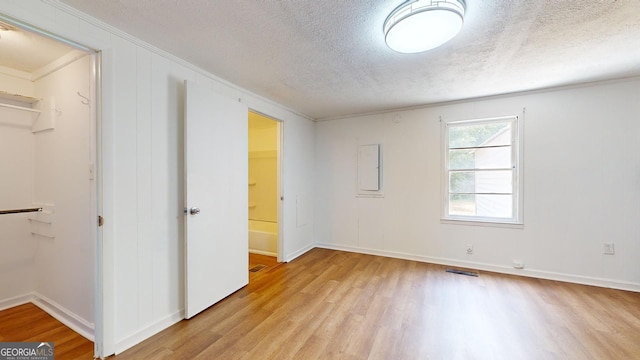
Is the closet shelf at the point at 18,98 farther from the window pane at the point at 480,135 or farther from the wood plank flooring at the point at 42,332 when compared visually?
the window pane at the point at 480,135

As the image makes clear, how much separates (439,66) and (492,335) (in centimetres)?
236

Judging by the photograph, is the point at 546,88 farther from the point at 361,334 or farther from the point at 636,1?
the point at 361,334

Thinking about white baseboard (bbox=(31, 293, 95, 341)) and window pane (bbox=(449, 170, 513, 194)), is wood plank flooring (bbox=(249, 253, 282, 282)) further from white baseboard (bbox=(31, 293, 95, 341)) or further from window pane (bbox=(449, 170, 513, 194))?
window pane (bbox=(449, 170, 513, 194))

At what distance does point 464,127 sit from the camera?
350 cm

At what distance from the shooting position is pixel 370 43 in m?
1.93

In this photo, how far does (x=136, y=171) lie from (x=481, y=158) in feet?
13.0

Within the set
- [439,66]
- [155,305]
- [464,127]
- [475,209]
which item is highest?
[439,66]

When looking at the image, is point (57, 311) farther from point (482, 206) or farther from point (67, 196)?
point (482, 206)

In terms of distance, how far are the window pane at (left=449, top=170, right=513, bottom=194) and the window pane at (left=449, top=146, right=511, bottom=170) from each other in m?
0.08

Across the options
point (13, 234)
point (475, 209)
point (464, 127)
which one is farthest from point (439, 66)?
point (13, 234)

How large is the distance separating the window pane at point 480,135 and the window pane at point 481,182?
0.40 meters

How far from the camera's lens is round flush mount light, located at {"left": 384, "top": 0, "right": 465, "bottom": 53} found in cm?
145

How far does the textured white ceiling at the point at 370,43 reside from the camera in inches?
60.4

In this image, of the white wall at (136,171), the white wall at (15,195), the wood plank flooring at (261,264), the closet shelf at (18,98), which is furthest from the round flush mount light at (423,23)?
the white wall at (15,195)
